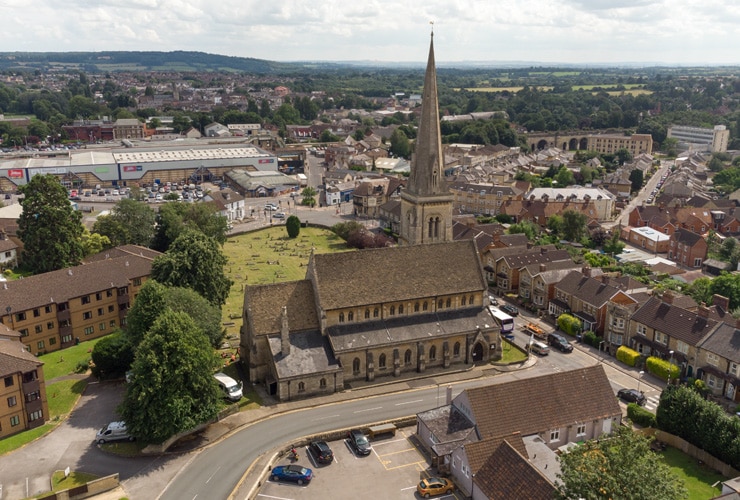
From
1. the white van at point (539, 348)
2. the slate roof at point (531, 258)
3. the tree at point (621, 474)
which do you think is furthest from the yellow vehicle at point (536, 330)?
the tree at point (621, 474)

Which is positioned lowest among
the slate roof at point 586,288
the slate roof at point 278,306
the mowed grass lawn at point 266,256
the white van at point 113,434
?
the mowed grass lawn at point 266,256

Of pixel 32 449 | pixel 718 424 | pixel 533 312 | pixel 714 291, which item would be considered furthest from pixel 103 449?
pixel 714 291

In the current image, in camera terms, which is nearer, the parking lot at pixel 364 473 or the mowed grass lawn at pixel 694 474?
the parking lot at pixel 364 473

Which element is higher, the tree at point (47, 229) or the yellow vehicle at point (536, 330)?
the tree at point (47, 229)

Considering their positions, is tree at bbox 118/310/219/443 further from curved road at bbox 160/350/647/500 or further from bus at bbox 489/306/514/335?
bus at bbox 489/306/514/335

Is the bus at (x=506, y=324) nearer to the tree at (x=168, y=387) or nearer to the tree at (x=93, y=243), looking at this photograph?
the tree at (x=168, y=387)

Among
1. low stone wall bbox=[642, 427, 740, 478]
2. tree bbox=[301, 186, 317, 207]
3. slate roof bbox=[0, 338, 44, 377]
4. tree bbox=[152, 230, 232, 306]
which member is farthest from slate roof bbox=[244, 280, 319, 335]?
tree bbox=[301, 186, 317, 207]

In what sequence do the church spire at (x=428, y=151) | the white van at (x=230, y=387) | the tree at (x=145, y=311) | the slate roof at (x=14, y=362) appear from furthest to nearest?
the church spire at (x=428, y=151) < the tree at (x=145, y=311) < the white van at (x=230, y=387) < the slate roof at (x=14, y=362)
